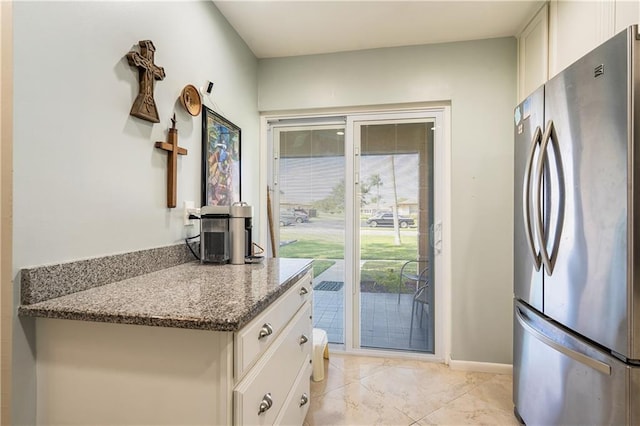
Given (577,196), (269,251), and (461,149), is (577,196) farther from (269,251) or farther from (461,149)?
(269,251)

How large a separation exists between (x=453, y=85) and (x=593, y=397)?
206 centimetres

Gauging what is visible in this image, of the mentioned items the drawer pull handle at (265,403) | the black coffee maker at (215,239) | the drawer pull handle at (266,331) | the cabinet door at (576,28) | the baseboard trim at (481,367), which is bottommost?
the baseboard trim at (481,367)

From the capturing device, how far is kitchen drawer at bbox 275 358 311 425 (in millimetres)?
1289

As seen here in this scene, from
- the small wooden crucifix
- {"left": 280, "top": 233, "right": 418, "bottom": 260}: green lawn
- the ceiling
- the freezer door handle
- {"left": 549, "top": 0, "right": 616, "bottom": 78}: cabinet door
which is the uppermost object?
the ceiling

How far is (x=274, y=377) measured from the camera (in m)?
1.17

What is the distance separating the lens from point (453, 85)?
245cm

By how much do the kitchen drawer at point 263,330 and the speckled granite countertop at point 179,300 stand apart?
0.05m

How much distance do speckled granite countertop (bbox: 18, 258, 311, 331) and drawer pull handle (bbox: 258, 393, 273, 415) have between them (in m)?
0.31

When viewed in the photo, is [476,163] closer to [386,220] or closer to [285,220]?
[386,220]

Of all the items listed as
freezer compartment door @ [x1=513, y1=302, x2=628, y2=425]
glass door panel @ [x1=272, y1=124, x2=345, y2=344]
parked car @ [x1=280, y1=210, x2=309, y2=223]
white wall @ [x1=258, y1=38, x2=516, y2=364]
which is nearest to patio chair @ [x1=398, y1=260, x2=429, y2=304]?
white wall @ [x1=258, y1=38, x2=516, y2=364]

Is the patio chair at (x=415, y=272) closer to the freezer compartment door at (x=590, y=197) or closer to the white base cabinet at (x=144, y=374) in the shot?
the freezer compartment door at (x=590, y=197)

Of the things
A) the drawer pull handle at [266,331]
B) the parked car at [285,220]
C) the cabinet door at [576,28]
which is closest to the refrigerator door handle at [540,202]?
the cabinet door at [576,28]

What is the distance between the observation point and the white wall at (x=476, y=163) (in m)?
2.37

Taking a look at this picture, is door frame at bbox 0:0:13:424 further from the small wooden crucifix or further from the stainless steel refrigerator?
the stainless steel refrigerator
